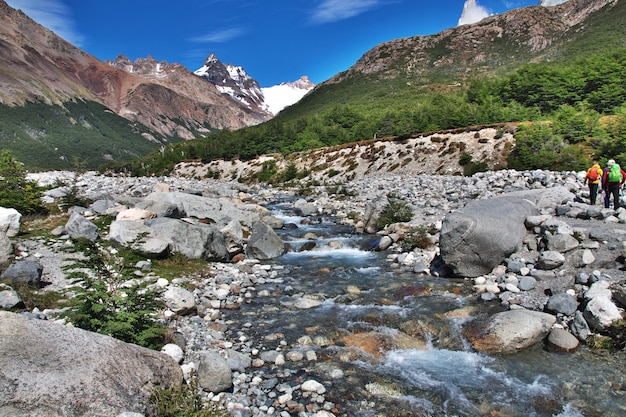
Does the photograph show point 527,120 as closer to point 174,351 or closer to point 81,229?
point 81,229

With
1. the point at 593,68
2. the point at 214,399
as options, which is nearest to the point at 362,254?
the point at 214,399

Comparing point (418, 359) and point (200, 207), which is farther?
point (200, 207)

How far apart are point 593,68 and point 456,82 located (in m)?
127

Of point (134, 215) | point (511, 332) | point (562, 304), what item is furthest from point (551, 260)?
point (134, 215)

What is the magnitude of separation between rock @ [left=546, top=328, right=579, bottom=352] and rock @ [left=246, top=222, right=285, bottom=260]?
1179 cm

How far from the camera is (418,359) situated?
28.2 ft

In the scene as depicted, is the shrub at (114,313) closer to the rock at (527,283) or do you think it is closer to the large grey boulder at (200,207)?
the rock at (527,283)

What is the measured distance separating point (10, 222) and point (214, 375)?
12289 millimetres

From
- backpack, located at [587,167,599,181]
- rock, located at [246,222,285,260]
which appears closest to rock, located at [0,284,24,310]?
rock, located at [246,222,285,260]

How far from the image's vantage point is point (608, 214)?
14352 mm

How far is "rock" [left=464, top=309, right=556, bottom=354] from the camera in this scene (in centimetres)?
867

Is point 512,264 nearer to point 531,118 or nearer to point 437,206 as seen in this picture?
point 437,206

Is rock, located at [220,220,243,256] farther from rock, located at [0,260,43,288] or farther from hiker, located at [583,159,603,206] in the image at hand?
hiker, located at [583,159,603,206]

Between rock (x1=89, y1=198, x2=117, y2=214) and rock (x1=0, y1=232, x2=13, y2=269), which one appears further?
rock (x1=89, y1=198, x2=117, y2=214)
